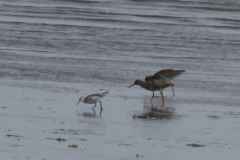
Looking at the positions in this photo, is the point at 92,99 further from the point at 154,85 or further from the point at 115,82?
the point at 115,82

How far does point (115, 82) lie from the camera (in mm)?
16172

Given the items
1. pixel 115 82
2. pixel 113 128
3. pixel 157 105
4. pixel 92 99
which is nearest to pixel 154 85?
pixel 157 105

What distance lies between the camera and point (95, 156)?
956 cm

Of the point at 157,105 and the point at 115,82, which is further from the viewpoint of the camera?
the point at 115,82

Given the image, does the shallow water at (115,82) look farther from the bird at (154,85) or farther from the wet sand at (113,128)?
the bird at (154,85)

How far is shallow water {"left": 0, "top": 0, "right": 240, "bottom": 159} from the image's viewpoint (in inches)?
409

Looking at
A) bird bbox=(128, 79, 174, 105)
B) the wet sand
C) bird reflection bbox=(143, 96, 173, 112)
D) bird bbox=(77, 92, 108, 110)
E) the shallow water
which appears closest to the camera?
the wet sand

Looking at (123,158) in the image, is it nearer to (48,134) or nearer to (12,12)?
(48,134)

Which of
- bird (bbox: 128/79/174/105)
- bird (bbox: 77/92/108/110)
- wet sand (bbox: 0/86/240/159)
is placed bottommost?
wet sand (bbox: 0/86/240/159)

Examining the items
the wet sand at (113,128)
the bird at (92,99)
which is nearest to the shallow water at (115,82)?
the wet sand at (113,128)

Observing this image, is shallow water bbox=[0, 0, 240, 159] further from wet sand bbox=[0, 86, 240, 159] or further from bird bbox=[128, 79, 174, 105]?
bird bbox=[128, 79, 174, 105]

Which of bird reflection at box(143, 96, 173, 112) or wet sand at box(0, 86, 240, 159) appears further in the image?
bird reflection at box(143, 96, 173, 112)

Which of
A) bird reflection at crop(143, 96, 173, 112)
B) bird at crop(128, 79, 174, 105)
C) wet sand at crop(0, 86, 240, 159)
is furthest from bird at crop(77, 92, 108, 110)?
bird at crop(128, 79, 174, 105)

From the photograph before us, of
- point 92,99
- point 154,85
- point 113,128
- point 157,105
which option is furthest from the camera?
point 154,85
